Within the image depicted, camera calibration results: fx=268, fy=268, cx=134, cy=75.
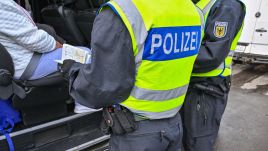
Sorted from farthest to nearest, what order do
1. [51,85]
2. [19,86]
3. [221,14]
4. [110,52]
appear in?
[51,85], [19,86], [221,14], [110,52]

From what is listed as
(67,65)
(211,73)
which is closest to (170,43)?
(67,65)

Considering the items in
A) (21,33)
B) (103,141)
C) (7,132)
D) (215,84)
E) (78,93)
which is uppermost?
(21,33)

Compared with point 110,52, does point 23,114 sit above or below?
below

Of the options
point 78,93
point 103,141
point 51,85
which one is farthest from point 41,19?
point 78,93

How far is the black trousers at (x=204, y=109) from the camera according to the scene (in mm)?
2039

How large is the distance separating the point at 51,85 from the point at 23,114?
1.03 feet

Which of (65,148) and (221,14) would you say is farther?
(65,148)

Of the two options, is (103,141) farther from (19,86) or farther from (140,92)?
(140,92)

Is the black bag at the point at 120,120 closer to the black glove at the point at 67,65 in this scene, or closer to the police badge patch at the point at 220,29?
the black glove at the point at 67,65

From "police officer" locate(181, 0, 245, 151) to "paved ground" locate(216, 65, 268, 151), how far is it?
107 centimetres

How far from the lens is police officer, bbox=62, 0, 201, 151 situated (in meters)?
1.25

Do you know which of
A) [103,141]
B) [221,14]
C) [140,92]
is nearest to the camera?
[140,92]

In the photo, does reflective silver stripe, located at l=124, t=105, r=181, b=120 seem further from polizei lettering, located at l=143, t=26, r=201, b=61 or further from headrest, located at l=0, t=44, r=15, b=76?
headrest, located at l=0, t=44, r=15, b=76

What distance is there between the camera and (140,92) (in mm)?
1376
